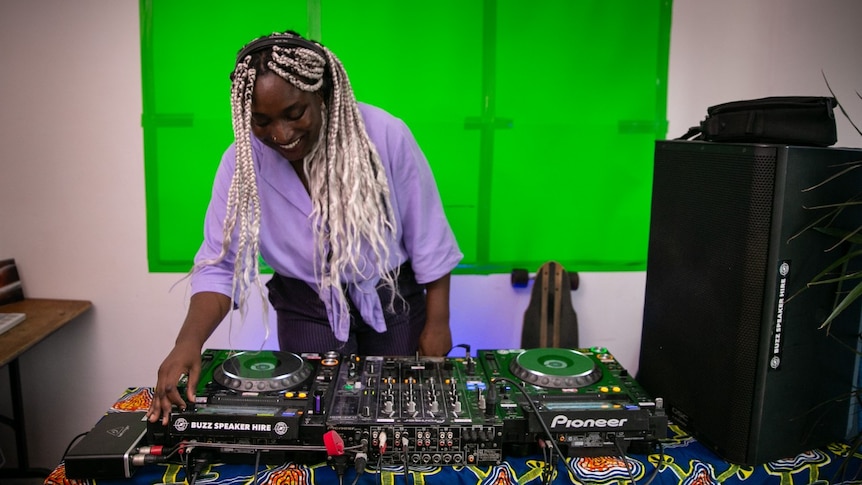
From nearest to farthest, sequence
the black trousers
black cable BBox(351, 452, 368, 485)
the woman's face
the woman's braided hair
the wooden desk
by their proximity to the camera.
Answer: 1. black cable BBox(351, 452, 368, 485)
2. the woman's face
3. the woman's braided hair
4. the black trousers
5. the wooden desk

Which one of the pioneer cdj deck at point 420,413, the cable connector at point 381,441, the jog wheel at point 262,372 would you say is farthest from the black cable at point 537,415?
the jog wheel at point 262,372

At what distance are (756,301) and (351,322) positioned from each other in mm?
1031

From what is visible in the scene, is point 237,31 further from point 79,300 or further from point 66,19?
point 79,300

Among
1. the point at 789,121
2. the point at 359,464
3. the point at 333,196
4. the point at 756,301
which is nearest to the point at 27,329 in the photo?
the point at 333,196

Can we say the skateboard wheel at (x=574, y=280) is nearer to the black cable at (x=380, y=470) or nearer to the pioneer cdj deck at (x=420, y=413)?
the pioneer cdj deck at (x=420, y=413)

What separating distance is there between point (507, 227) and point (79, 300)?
171 centimetres

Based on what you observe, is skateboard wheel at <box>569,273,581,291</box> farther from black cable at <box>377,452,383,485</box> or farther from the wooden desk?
the wooden desk

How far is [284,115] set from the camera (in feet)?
4.90

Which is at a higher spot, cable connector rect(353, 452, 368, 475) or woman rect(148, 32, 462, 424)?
woman rect(148, 32, 462, 424)

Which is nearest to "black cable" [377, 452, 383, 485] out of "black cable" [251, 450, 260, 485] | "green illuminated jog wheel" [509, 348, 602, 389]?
"black cable" [251, 450, 260, 485]

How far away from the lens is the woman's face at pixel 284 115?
4.76 ft

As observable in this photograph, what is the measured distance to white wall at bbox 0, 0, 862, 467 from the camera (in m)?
2.50

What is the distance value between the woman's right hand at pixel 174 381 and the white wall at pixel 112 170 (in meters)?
1.33

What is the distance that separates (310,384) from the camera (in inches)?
54.2
